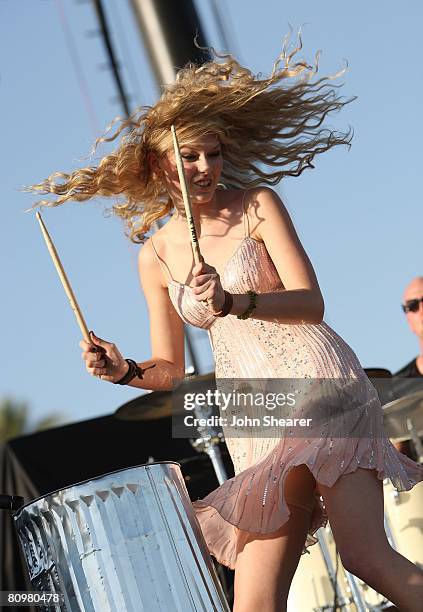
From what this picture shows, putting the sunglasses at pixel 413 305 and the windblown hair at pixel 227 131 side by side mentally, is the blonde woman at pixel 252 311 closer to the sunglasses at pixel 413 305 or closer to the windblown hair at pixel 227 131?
the windblown hair at pixel 227 131

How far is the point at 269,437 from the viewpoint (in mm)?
2662

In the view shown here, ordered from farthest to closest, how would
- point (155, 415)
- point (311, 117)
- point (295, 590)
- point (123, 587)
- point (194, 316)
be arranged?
point (155, 415), point (295, 590), point (311, 117), point (194, 316), point (123, 587)

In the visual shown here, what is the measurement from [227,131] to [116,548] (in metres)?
1.26

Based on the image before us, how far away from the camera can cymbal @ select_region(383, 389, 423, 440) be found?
5473mm

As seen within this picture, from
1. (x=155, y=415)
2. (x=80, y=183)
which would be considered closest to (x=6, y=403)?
(x=155, y=415)

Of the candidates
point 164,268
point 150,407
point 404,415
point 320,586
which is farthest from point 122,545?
point 150,407

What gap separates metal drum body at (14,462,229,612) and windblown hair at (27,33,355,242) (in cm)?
108

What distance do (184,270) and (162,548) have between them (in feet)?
3.03

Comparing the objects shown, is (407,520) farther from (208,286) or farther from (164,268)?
(208,286)

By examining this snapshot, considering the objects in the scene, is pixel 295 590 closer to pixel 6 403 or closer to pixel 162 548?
pixel 162 548

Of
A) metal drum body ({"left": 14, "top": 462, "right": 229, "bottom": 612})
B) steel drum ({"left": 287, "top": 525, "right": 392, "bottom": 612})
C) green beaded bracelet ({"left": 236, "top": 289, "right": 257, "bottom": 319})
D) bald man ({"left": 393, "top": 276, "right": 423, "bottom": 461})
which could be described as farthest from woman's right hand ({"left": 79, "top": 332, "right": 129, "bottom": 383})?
bald man ({"left": 393, "top": 276, "right": 423, "bottom": 461})

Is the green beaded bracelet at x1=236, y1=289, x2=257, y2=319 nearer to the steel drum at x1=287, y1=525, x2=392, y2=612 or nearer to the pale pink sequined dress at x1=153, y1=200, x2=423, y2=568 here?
the pale pink sequined dress at x1=153, y1=200, x2=423, y2=568

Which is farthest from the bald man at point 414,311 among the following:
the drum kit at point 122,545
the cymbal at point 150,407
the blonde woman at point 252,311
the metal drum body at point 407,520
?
the drum kit at point 122,545

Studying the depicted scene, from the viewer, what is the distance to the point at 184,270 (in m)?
2.98
